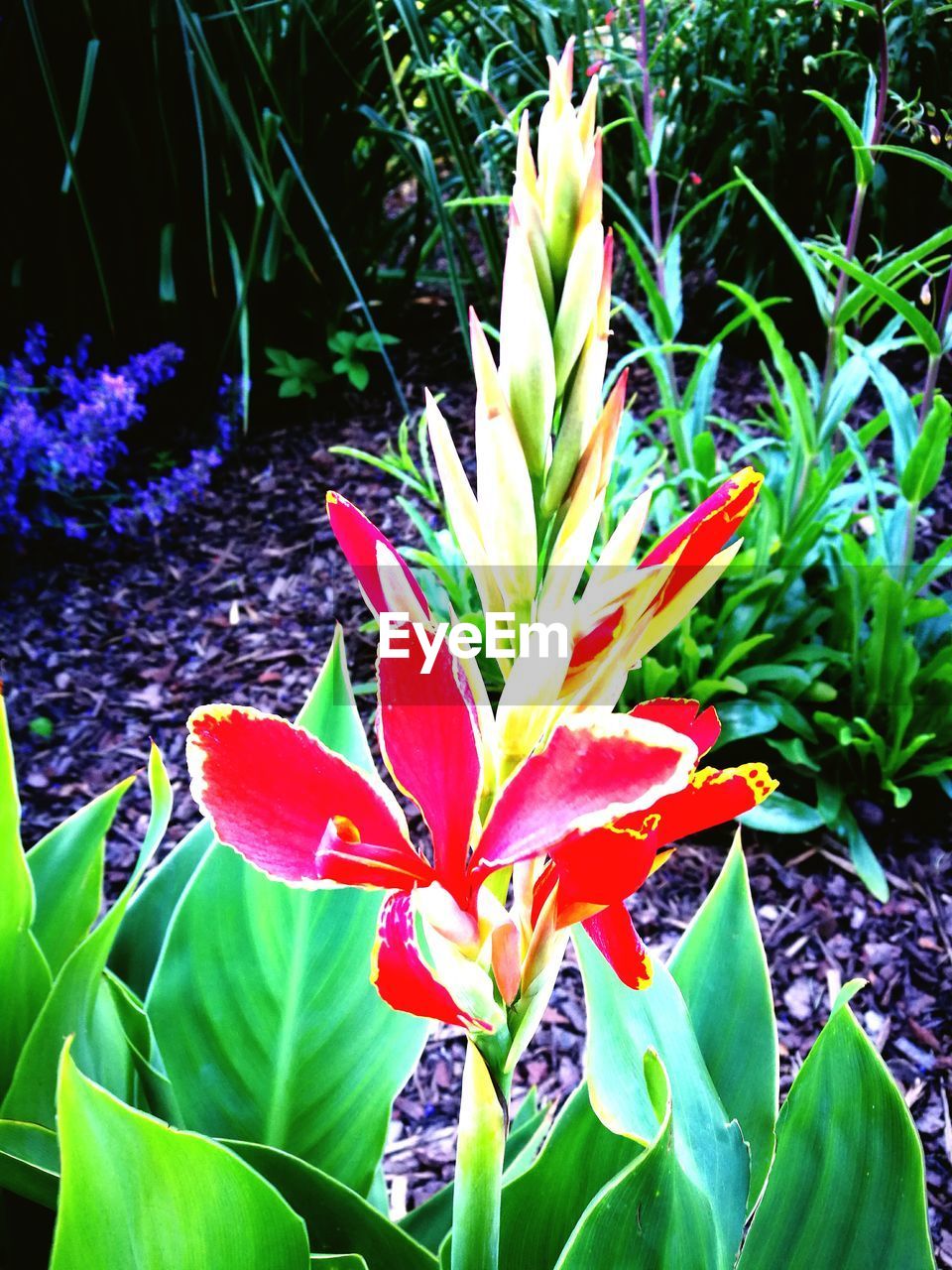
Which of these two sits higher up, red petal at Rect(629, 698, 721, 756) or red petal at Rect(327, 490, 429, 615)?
red petal at Rect(327, 490, 429, 615)

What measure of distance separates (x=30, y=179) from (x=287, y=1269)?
2695 mm

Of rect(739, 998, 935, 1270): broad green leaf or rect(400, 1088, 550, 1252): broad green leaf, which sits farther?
rect(400, 1088, 550, 1252): broad green leaf

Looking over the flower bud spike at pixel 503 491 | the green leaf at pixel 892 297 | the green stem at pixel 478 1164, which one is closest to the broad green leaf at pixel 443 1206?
the green stem at pixel 478 1164

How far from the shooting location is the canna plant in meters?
0.37

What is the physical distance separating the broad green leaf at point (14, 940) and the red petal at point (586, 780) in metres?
0.58

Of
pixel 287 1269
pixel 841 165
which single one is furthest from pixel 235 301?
pixel 287 1269

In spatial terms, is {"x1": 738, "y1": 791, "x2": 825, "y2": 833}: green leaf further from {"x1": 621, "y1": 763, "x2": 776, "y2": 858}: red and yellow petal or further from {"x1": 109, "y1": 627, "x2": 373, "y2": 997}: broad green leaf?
{"x1": 621, "y1": 763, "x2": 776, "y2": 858}: red and yellow petal

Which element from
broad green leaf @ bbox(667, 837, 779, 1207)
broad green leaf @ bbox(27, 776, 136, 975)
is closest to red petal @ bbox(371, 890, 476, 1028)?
broad green leaf @ bbox(667, 837, 779, 1207)

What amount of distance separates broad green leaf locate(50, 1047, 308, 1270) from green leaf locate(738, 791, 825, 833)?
1.28m

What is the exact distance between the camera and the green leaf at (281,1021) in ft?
2.66

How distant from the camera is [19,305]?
255 cm

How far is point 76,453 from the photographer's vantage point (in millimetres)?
2133

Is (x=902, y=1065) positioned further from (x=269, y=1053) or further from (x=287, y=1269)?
(x=287, y=1269)

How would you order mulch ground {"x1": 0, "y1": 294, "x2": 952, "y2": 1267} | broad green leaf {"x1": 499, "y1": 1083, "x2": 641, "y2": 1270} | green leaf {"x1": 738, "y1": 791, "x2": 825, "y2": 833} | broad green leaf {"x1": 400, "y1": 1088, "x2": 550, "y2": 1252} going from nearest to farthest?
broad green leaf {"x1": 499, "y1": 1083, "x2": 641, "y2": 1270} → broad green leaf {"x1": 400, "y1": 1088, "x2": 550, "y2": 1252} → mulch ground {"x1": 0, "y1": 294, "x2": 952, "y2": 1267} → green leaf {"x1": 738, "y1": 791, "x2": 825, "y2": 833}
